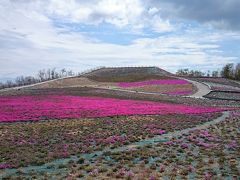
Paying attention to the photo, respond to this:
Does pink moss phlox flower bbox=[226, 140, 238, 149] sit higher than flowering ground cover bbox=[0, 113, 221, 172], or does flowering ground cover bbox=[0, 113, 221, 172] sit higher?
flowering ground cover bbox=[0, 113, 221, 172]

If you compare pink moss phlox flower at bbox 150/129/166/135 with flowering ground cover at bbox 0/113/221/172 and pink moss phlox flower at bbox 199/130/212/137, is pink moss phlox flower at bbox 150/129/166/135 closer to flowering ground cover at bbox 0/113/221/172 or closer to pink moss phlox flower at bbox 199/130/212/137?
flowering ground cover at bbox 0/113/221/172

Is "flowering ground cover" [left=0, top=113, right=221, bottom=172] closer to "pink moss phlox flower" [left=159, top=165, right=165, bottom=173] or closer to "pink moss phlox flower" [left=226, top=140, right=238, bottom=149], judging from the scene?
"pink moss phlox flower" [left=159, top=165, right=165, bottom=173]

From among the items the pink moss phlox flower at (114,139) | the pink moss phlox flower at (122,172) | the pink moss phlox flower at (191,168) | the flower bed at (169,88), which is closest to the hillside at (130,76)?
the flower bed at (169,88)

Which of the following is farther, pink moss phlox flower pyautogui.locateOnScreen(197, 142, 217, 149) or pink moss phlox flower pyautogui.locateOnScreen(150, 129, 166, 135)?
pink moss phlox flower pyautogui.locateOnScreen(150, 129, 166, 135)

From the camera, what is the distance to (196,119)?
41312 mm

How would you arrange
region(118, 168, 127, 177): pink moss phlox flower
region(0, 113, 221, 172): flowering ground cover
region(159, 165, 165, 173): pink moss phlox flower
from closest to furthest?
region(118, 168, 127, 177): pink moss phlox flower, region(159, 165, 165, 173): pink moss phlox flower, region(0, 113, 221, 172): flowering ground cover

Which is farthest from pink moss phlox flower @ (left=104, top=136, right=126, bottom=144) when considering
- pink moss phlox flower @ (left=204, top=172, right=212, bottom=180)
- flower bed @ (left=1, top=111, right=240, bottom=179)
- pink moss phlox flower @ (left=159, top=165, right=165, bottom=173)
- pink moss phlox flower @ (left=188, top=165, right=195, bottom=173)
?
pink moss phlox flower @ (left=204, top=172, right=212, bottom=180)

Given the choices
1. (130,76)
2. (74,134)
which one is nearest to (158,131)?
(74,134)

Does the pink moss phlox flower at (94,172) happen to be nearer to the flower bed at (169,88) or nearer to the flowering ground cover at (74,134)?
the flowering ground cover at (74,134)

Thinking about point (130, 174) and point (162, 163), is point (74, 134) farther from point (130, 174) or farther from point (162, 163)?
point (130, 174)

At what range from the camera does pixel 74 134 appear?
3066 centimetres

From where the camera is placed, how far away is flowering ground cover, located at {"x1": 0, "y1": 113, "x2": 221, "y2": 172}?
75.7ft

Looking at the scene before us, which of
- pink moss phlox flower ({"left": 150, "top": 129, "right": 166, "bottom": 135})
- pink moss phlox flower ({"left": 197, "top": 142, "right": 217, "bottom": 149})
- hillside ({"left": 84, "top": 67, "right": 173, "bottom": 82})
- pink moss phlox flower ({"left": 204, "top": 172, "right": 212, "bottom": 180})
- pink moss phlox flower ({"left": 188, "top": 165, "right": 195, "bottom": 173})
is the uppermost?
hillside ({"left": 84, "top": 67, "right": 173, "bottom": 82})

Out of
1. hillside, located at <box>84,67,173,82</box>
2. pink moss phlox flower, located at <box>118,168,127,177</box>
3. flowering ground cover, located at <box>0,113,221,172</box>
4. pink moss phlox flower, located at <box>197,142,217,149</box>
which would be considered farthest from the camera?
hillside, located at <box>84,67,173,82</box>
